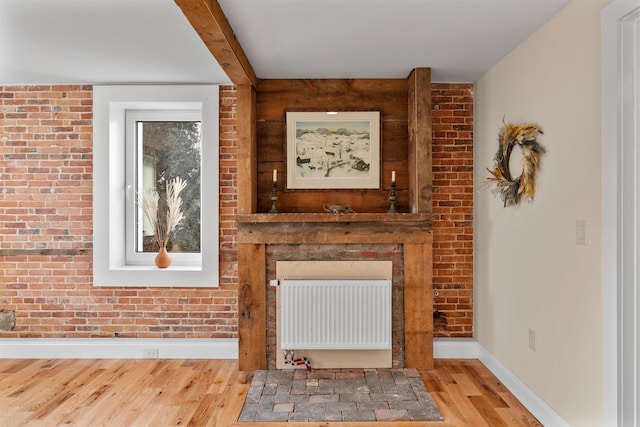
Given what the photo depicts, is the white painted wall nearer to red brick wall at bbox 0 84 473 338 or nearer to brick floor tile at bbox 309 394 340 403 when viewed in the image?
red brick wall at bbox 0 84 473 338

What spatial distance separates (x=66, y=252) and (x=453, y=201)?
342cm

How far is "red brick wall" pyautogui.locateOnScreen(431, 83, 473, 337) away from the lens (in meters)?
3.95

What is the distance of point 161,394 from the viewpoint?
319cm

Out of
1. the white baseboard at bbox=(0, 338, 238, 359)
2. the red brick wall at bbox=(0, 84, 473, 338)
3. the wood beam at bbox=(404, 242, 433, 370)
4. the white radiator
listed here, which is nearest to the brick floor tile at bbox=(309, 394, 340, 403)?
the white radiator

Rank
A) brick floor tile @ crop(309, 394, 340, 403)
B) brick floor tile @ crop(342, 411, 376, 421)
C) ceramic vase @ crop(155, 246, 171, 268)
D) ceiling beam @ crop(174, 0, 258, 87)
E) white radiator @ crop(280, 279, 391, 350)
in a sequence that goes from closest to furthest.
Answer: ceiling beam @ crop(174, 0, 258, 87) < brick floor tile @ crop(342, 411, 376, 421) < brick floor tile @ crop(309, 394, 340, 403) < white radiator @ crop(280, 279, 391, 350) < ceramic vase @ crop(155, 246, 171, 268)

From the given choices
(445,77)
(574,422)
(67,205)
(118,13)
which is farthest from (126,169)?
(574,422)

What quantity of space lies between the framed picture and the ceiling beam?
0.72 meters

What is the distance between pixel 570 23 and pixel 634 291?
143cm

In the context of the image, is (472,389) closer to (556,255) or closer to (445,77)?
(556,255)

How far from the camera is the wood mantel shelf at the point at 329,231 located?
3.60 metres

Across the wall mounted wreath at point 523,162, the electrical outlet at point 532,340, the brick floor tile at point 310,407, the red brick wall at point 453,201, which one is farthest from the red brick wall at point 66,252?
the electrical outlet at point 532,340

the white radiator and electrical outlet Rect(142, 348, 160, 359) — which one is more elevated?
the white radiator

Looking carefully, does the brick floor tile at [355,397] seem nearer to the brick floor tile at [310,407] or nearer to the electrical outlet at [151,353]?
the brick floor tile at [310,407]

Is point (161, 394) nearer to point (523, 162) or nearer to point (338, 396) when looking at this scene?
point (338, 396)
